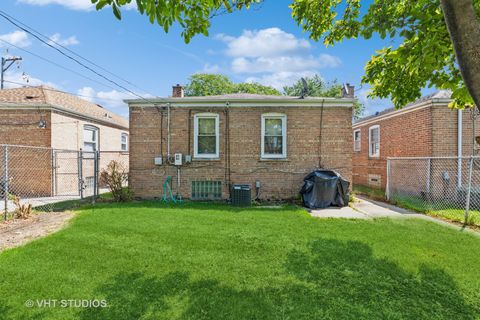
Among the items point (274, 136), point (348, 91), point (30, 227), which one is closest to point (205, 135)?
point (274, 136)

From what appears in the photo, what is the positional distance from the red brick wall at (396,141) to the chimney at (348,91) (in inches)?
90.9

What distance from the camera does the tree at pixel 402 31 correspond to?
2055mm

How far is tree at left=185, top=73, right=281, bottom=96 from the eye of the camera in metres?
38.6

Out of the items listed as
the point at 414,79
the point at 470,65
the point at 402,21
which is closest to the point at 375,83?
the point at 414,79

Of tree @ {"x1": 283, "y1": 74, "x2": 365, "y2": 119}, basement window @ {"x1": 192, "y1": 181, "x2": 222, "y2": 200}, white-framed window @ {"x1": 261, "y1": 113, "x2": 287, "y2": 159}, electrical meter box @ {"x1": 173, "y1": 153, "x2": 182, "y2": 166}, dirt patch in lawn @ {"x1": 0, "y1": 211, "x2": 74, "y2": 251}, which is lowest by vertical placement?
dirt patch in lawn @ {"x1": 0, "y1": 211, "x2": 74, "y2": 251}

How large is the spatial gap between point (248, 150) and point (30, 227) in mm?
6834

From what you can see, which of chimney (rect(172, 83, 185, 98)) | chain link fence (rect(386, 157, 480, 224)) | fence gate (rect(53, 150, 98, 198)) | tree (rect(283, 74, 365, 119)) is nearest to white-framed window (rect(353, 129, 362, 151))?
chain link fence (rect(386, 157, 480, 224))

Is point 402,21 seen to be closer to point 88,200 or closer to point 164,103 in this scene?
point 164,103

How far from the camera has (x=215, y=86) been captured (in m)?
39.7

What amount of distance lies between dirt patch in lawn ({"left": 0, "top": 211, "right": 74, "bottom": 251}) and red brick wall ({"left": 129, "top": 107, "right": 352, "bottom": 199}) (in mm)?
3168

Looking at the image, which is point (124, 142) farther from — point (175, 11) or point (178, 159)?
point (175, 11)

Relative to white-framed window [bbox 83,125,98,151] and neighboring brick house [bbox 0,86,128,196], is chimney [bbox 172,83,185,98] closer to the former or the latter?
neighboring brick house [bbox 0,86,128,196]

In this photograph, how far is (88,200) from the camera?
10492 mm

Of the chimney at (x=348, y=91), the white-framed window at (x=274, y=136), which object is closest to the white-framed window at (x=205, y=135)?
the white-framed window at (x=274, y=136)
